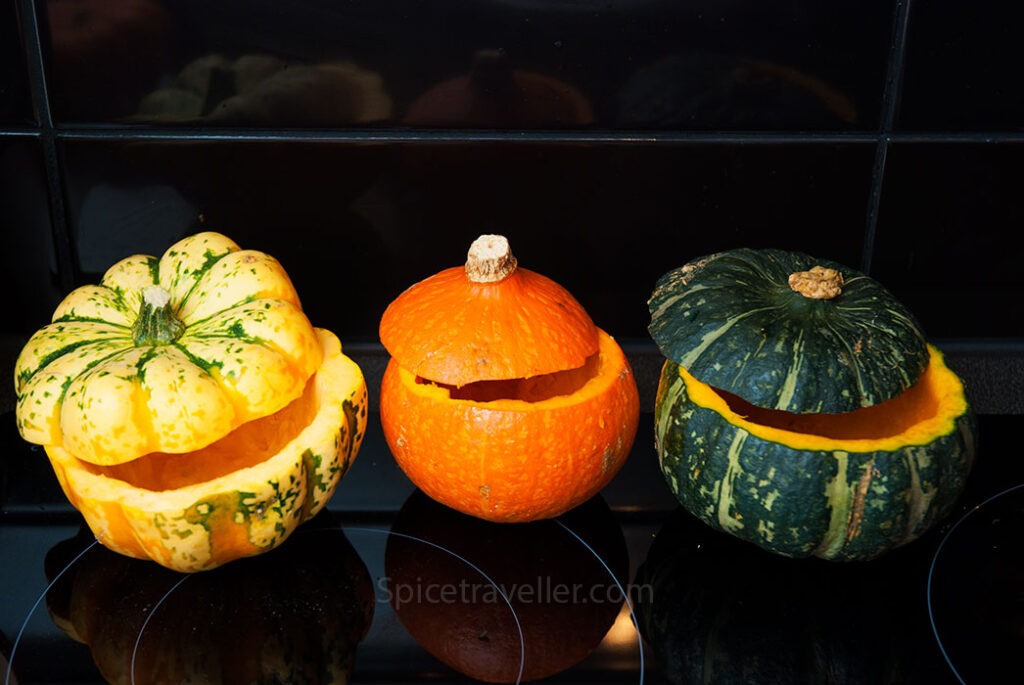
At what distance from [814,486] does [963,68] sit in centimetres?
51

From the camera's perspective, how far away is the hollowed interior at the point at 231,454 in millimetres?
Result: 888

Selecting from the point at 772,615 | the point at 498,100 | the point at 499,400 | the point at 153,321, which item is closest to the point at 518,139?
the point at 498,100

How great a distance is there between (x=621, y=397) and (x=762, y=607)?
213 millimetres

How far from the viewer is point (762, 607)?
863mm

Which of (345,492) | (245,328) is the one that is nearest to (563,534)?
(345,492)

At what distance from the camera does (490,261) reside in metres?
0.88

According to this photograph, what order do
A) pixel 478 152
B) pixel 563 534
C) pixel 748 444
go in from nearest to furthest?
pixel 748 444, pixel 563 534, pixel 478 152

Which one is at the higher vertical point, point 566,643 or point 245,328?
point 245,328

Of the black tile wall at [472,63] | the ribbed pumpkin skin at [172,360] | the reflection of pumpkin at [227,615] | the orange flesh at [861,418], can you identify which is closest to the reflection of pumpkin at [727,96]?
the black tile wall at [472,63]

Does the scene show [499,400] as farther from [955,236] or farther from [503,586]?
[955,236]

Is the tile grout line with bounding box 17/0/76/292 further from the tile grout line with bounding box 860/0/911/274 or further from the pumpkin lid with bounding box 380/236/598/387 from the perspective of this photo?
the tile grout line with bounding box 860/0/911/274

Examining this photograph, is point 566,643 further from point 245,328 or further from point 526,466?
point 245,328

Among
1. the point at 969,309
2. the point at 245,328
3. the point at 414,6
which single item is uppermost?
the point at 414,6

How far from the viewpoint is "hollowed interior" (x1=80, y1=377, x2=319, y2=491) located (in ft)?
2.91
